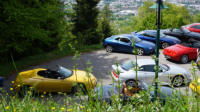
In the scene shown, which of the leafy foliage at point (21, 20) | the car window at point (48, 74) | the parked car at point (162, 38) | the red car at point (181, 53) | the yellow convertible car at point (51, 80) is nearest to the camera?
the yellow convertible car at point (51, 80)

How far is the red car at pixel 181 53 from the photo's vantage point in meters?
15.3

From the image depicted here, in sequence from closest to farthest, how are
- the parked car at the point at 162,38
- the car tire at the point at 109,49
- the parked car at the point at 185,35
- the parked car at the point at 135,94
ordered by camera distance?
the parked car at the point at 135,94 → the car tire at the point at 109,49 → the parked car at the point at 162,38 → the parked car at the point at 185,35

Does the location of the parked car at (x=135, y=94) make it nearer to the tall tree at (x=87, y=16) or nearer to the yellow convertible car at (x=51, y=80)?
the yellow convertible car at (x=51, y=80)

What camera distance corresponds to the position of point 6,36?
1567cm

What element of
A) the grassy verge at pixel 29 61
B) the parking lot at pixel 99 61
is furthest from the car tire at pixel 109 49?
the grassy verge at pixel 29 61

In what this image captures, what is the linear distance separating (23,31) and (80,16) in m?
17.3

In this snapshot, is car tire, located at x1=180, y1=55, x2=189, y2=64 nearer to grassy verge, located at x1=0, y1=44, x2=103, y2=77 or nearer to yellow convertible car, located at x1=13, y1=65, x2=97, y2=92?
grassy verge, located at x1=0, y1=44, x2=103, y2=77

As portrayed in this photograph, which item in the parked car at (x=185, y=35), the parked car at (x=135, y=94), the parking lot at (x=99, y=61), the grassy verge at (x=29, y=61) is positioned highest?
the parked car at (x=135, y=94)

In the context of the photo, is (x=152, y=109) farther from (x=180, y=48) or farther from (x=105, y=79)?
Answer: (x=180, y=48)

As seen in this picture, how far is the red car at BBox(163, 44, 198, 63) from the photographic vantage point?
15.3 m

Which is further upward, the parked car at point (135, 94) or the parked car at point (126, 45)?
the parked car at point (135, 94)

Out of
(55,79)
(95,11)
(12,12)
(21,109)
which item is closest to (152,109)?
(21,109)

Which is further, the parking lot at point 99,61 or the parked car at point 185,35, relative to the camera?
the parked car at point 185,35

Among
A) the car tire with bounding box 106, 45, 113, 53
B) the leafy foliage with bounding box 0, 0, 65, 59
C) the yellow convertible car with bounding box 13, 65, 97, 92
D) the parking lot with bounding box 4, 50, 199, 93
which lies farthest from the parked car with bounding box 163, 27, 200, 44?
the yellow convertible car with bounding box 13, 65, 97, 92
